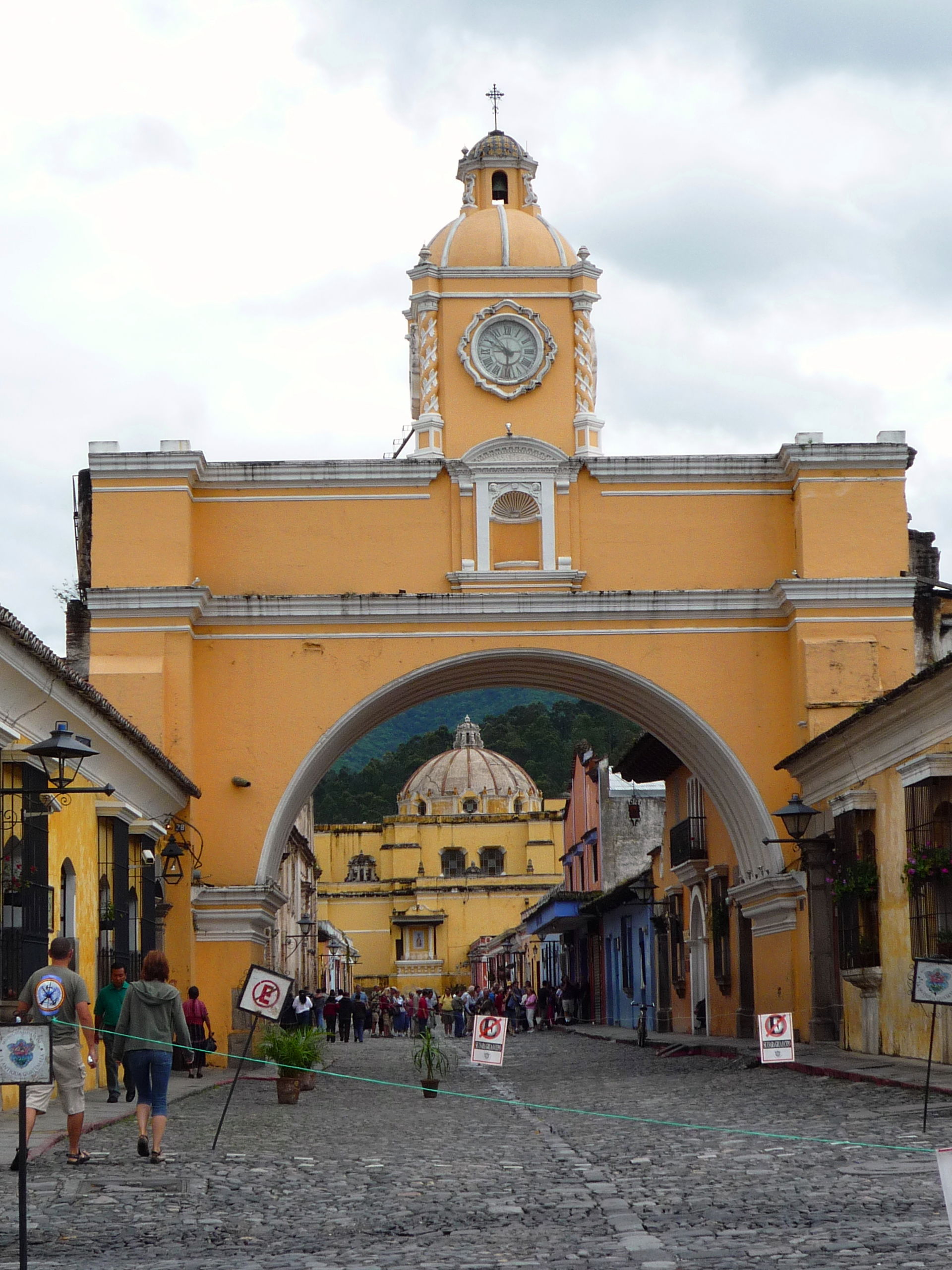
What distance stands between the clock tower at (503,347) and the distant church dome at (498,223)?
24 millimetres

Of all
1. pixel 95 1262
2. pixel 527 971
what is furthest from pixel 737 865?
pixel 527 971

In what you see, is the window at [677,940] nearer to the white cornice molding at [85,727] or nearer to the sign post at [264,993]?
the white cornice molding at [85,727]

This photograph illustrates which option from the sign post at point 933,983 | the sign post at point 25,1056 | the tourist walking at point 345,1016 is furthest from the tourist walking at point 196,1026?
the tourist walking at point 345,1016

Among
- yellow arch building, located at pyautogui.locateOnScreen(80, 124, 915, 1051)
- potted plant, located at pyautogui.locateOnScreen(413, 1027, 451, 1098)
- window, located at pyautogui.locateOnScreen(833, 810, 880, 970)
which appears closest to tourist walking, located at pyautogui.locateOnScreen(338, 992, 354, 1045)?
yellow arch building, located at pyautogui.locateOnScreen(80, 124, 915, 1051)

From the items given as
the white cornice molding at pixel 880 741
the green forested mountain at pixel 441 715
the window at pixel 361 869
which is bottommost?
the white cornice molding at pixel 880 741

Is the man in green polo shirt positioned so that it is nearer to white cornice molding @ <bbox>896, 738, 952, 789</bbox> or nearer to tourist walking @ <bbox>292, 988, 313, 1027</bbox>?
white cornice molding @ <bbox>896, 738, 952, 789</bbox>

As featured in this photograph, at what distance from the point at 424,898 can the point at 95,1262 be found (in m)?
71.4

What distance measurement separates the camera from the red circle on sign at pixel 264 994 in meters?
10.6

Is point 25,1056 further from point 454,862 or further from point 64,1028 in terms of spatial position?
point 454,862

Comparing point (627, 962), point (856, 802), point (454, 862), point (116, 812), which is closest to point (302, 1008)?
point (116, 812)

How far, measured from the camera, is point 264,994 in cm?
1065

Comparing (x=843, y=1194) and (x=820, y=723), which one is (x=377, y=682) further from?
(x=843, y=1194)

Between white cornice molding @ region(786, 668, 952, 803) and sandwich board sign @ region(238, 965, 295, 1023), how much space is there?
5.88 metres

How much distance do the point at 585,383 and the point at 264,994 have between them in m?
12.1
